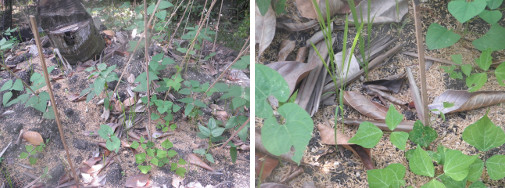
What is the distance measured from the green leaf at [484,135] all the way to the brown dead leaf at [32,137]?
2.86 feet

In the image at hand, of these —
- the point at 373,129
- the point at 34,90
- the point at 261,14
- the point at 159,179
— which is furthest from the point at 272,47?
the point at 34,90

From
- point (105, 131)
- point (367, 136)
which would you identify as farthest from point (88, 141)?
point (367, 136)

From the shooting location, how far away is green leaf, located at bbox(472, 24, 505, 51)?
648 mm

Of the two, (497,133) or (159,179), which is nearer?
(497,133)

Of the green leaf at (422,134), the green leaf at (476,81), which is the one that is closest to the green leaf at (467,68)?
the green leaf at (476,81)

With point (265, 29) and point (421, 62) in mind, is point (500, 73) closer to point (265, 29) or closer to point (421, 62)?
point (421, 62)

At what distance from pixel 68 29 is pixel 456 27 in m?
0.81

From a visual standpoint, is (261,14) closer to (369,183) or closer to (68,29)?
(369,183)

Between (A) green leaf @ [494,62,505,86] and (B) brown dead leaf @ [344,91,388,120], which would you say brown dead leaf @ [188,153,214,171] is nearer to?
(B) brown dead leaf @ [344,91,388,120]

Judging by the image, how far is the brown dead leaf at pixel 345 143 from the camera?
0.66 m

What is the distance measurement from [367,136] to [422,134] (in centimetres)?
9

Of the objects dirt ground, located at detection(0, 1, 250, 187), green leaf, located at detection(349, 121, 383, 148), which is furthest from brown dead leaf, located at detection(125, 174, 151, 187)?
green leaf, located at detection(349, 121, 383, 148)

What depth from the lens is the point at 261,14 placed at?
643 millimetres

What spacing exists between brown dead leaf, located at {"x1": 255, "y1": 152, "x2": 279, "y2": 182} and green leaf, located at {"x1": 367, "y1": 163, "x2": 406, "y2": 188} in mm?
137
